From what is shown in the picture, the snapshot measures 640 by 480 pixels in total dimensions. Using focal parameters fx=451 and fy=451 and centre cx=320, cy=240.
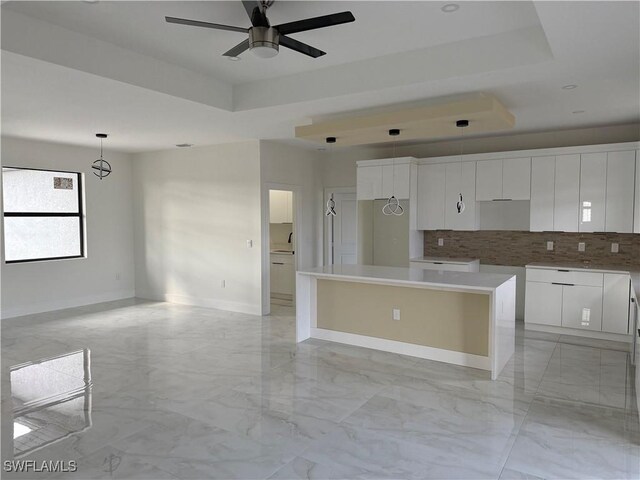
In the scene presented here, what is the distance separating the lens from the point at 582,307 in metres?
5.42

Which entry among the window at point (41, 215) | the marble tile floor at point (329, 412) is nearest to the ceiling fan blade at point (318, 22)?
the marble tile floor at point (329, 412)

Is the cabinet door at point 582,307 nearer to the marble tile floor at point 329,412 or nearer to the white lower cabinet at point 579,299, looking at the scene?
the white lower cabinet at point 579,299

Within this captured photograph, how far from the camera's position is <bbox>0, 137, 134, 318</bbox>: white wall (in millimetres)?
6699

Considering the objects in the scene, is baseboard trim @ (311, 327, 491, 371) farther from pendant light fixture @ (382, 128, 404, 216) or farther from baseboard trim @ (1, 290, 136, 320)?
baseboard trim @ (1, 290, 136, 320)

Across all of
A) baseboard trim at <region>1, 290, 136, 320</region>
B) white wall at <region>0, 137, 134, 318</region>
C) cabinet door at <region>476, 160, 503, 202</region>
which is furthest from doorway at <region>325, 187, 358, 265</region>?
baseboard trim at <region>1, 290, 136, 320</region>

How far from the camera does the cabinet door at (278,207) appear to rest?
343 inches

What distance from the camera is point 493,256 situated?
21.8ft

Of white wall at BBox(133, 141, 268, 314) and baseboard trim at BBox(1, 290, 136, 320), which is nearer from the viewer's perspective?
baseboard trim at BBox(1, 290, 136, 320)

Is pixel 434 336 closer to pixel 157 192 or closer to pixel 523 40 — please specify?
pixel 523 40

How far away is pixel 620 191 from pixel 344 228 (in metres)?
4.18

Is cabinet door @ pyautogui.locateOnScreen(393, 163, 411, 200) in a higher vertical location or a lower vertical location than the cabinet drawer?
higher

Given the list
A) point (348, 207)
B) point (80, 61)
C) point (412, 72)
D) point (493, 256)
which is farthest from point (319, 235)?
point (80, 61)

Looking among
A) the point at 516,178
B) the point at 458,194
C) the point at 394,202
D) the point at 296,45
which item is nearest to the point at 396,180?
the point at 394,202

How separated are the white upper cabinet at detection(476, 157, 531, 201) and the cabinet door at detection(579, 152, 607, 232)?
64 cm
